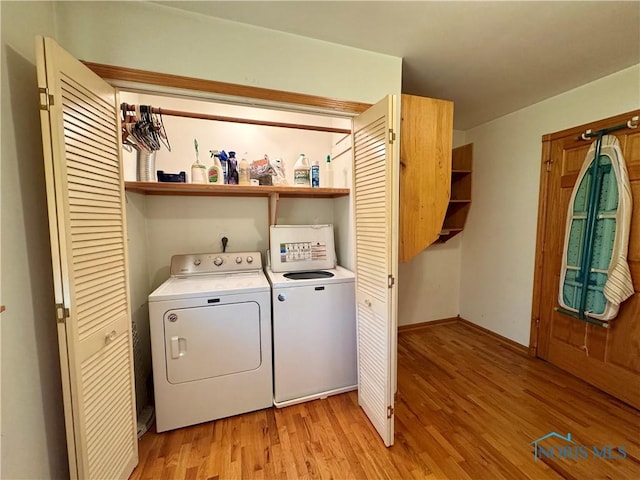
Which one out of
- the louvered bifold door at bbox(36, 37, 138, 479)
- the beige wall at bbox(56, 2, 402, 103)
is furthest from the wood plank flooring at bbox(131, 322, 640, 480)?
the beige wall at bbox(56, 2, 402, 103)

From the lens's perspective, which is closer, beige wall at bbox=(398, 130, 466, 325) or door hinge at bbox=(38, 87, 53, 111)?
door hinge at bbox=(38, 87, 53, 111)

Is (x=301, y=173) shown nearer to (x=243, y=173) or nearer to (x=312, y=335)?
(x=243, y=173)

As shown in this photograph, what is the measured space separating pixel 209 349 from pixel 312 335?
26.9 inches

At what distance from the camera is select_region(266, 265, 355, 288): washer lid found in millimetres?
1841

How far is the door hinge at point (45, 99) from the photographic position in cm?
92

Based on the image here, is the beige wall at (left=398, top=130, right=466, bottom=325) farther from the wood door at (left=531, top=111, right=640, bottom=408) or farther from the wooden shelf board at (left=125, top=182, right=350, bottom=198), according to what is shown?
the wooden shelf board at (left=125, top=182, right=350, bottom=198)

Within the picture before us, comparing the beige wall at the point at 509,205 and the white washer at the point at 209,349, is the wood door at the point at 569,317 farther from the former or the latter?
the white washer at the point at 209,349

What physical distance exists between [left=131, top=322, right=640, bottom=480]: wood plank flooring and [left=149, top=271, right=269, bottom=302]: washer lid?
876mm

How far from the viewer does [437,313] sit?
332 centimetres

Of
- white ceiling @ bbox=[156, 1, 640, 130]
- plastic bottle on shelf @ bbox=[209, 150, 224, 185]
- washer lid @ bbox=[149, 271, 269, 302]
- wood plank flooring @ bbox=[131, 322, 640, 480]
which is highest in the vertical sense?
white ceiling @ bbox=[156, 1, 640, 130]

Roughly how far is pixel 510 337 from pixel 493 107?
231 centimetres

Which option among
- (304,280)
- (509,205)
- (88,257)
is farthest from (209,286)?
(509,205)

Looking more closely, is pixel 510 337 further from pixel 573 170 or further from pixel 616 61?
pixel 616 61

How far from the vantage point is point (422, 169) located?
1.78 meters
